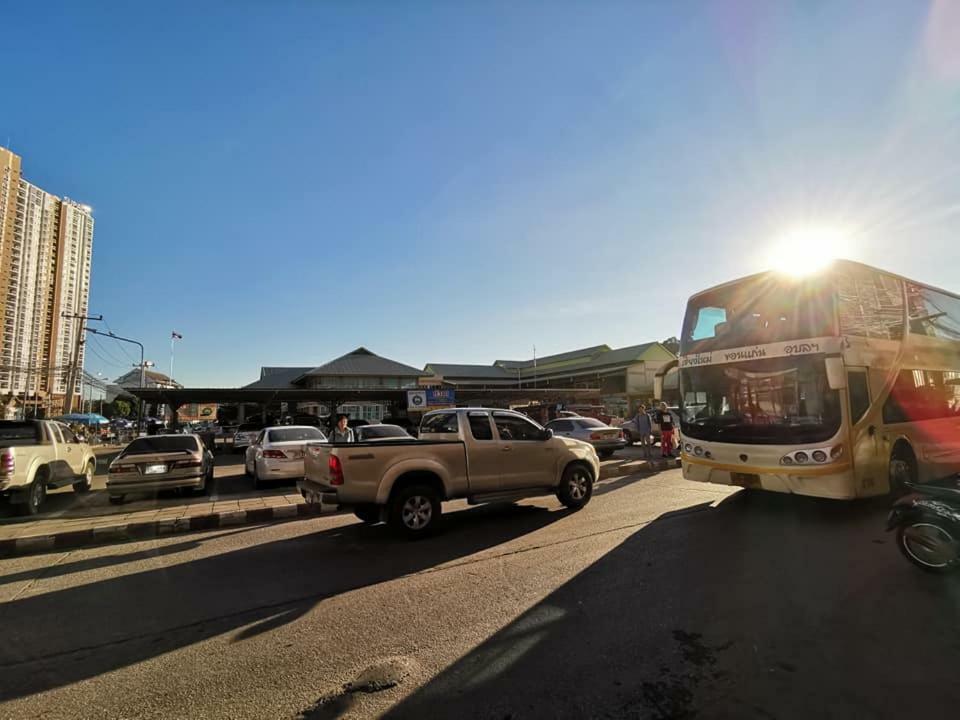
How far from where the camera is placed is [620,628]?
3877 mm

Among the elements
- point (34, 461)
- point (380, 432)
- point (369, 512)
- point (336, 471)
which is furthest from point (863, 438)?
point (34, 461)

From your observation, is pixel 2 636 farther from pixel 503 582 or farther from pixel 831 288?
pixel 831 288

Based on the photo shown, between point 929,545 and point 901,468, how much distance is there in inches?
169

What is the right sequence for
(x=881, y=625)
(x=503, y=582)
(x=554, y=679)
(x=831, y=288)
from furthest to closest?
(x=831, y=288) < (x=503, y=582) < (x=881, y=625) < (x=554, y=679)

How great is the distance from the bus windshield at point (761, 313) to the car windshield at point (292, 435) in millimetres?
10062

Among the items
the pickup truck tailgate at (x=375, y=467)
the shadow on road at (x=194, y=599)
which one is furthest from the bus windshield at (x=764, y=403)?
the pickup truck tailgate at (x=375, y=467)

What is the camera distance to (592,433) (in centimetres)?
1777

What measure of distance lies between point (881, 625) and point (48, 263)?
65364 mm

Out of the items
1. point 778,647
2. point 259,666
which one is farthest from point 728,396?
point 259,666

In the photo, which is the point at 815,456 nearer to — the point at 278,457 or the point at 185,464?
the point at 278,457

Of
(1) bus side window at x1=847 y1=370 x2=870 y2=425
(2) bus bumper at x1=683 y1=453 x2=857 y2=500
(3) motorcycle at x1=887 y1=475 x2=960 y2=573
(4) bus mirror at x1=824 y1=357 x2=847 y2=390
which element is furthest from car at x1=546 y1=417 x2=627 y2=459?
(3) motorcycle at x1=887 y1=475 x2=960 y2=573

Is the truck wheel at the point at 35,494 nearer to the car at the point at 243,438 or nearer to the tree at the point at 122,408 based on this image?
the car at the point at 243,438

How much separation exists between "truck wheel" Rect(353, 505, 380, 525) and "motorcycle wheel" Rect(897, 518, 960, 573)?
243 inches

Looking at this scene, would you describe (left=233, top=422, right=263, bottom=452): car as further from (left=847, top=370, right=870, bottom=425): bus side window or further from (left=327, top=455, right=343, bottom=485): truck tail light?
(left=847, top=370, right=870, bottom=425): bus side window
